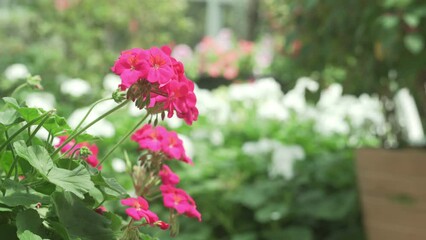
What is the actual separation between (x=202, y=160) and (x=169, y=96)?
8.26ft

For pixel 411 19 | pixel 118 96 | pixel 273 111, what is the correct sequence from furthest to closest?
1. pixel 273 111
2. pixel 411 19
3. pixel 118 96

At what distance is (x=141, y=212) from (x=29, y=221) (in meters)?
0.14

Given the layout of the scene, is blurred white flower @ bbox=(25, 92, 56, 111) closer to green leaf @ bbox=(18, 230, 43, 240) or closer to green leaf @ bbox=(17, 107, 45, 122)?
green leaf @ bbox=(17, 107, 45, 122)

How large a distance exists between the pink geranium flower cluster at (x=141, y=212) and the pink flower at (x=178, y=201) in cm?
7

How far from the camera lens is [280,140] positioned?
346cm

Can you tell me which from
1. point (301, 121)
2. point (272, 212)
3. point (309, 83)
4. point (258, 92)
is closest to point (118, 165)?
point (272, 212)

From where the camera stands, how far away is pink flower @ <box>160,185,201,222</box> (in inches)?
37.9

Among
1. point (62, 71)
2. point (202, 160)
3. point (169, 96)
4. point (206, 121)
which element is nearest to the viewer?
point (169, 96)

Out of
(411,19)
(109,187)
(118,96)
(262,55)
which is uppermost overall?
(262,55)

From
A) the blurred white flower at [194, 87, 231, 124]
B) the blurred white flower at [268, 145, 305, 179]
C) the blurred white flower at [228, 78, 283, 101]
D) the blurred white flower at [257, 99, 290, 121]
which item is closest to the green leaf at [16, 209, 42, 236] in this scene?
the blurred white flower at [268, 145, 305, 179]

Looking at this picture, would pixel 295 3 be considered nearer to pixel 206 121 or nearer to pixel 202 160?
pixel 202 160

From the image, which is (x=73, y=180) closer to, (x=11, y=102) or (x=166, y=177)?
(x=11, y=102)

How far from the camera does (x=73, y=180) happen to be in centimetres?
77

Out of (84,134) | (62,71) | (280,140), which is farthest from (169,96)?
(62,71)
